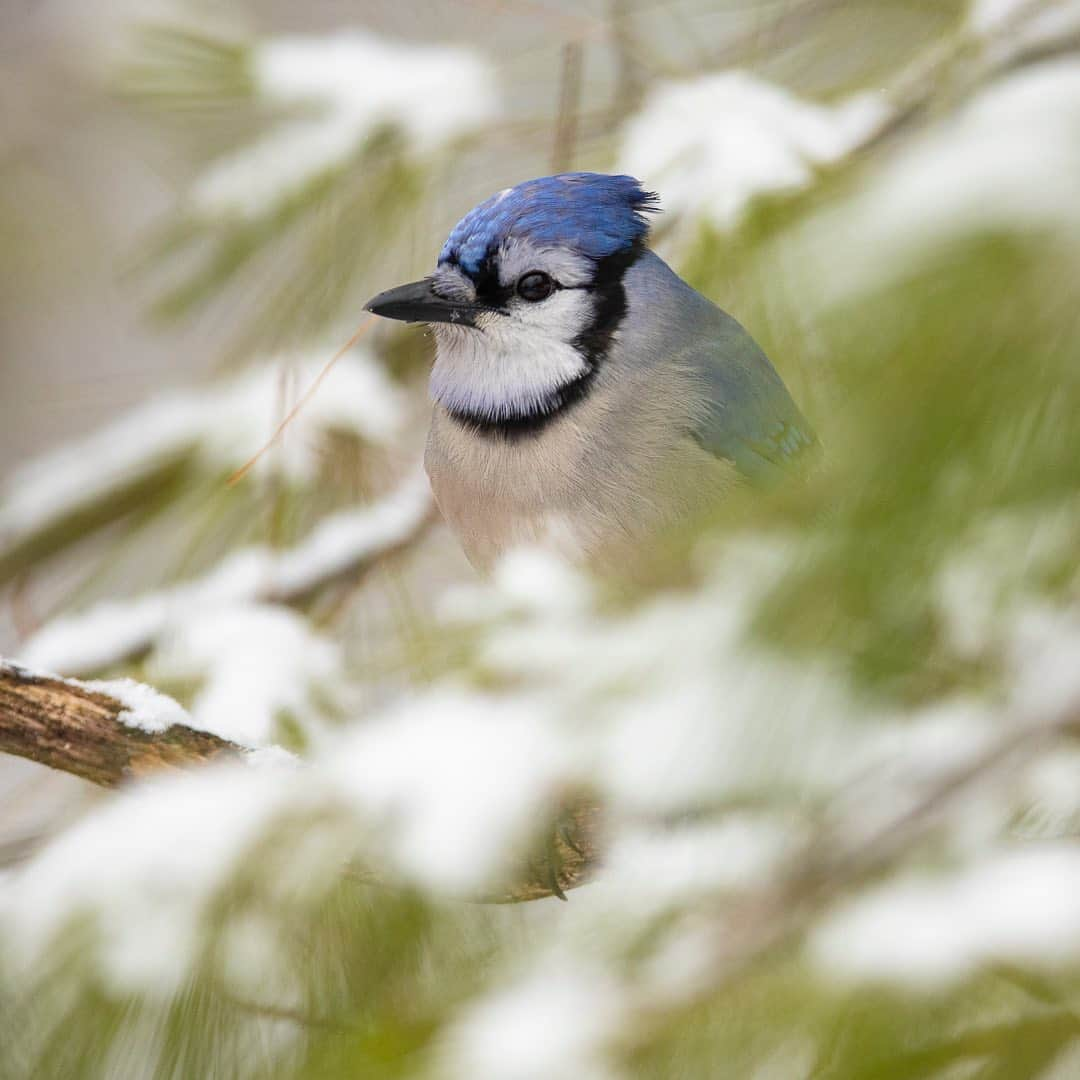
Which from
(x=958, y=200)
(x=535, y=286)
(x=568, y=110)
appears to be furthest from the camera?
(x=535, y=286)

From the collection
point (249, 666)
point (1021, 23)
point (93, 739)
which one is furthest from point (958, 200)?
point (249, 666)

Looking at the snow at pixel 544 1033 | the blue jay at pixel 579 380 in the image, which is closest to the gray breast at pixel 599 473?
the blue jay at pixel 579 380

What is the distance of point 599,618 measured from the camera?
2.09 feet

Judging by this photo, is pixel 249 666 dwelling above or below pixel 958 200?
above

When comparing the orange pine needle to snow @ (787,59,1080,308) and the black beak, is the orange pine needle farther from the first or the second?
snow @ (787,59,1080,308)

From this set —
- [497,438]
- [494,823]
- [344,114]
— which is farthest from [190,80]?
[494,823]

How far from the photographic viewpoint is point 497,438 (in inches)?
47.9

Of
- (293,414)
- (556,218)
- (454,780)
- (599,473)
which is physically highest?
(556,218)

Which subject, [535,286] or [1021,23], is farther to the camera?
[535,286]

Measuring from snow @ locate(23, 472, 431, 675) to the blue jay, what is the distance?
0.23 m

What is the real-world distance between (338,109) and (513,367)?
266 millimetres

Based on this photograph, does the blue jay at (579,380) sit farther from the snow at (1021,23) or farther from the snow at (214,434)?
the snow at (1021,23)

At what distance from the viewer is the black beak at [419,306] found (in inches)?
44.1

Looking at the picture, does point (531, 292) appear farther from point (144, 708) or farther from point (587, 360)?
point (144, 708)
